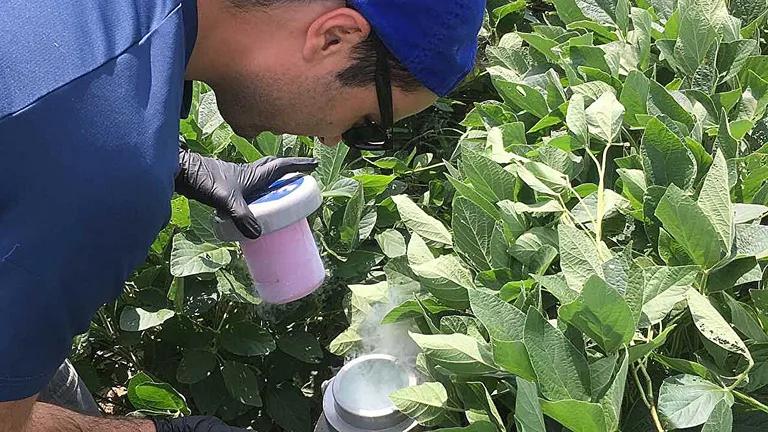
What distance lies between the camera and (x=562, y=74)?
2467 millimetres

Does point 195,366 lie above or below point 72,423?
below

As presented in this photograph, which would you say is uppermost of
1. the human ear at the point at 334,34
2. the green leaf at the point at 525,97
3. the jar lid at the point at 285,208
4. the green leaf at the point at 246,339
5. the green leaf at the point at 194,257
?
the human ear at the point at 334,34

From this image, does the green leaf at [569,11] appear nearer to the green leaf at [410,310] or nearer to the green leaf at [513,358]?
the green leaf at [410,310]

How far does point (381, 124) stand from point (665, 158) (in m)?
0.59

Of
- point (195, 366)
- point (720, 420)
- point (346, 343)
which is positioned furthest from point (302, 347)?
point (720, 420)

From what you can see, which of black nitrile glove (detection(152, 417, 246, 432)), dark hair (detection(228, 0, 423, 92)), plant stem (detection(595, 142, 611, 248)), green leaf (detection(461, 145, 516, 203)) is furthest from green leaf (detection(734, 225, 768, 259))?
black nitrile glove (detection(152, 417, 246, 432))

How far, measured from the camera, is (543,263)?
1631mm

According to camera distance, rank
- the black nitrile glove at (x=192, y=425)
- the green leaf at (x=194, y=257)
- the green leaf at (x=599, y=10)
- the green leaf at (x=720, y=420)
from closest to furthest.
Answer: the green leaf at (x=720, y=420), the black nitrile glove at (x=192, y=425), the green leaf at (x=194, y=257), the green leaf at (x=599, y=10)

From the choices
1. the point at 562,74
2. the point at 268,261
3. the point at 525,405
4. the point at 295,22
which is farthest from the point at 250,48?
the point at 562,74

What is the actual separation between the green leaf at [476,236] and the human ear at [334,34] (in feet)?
1.12

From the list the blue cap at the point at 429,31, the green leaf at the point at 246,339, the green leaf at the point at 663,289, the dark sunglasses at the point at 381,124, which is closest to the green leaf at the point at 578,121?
the blue cap at the point at 429,31

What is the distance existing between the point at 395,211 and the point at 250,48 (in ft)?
3.02

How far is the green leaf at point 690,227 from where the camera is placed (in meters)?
1.46

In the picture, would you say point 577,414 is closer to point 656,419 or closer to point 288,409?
point 656,419
